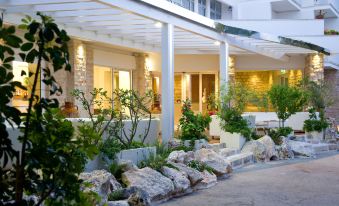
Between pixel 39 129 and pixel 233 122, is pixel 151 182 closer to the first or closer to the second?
pixel 39 129

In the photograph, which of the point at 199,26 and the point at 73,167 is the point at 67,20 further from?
the point at 73,167

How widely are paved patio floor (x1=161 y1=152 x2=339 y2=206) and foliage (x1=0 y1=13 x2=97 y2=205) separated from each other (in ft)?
17.4

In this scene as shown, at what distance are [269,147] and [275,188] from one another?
4.57 m

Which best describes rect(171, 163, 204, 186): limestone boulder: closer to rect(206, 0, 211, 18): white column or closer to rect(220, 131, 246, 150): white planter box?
rect(220, 131, 246, 150): white planter box

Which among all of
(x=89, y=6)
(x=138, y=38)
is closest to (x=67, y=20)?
(x=89, y=6)

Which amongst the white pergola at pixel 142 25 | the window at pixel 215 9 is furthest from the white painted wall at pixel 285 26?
the window at pixel 215 9

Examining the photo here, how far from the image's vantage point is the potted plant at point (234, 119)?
45.3ft

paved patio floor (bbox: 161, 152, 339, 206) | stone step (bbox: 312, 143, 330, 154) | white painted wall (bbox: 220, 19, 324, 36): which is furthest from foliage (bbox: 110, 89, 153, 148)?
white painted wall (bbox: 220, 19, 324, 36)

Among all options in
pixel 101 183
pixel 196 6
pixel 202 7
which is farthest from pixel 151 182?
pixel 202 7

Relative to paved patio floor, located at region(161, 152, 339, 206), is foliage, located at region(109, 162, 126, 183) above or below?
above

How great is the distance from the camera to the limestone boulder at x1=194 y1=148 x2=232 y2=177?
10305 mm

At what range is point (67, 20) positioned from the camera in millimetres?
13469

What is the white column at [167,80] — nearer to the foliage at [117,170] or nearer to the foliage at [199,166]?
the foliage at [199,166]

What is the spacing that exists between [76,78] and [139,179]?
9.08m
